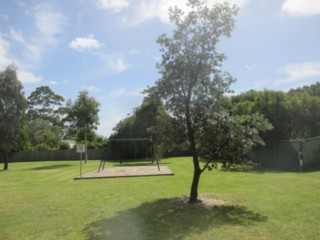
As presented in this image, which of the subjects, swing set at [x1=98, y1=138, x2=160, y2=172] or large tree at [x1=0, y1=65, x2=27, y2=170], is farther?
swing set at [x1=98, y1=138, x2=160, y2=172]

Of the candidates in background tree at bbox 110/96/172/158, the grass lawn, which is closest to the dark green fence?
the grass lawn

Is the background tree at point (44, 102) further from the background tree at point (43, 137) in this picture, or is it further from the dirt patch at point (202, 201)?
the dirt patch at point (202, 201)

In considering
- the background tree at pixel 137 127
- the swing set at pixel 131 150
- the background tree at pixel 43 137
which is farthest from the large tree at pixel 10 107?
the background tree at pixel 43 137

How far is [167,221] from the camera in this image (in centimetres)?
693

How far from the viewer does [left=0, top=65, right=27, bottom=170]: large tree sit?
26.3 metres

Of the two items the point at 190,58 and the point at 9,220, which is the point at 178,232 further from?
the point at 190,58

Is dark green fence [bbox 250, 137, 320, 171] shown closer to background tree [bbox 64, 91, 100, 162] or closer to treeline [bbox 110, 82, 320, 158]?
treeline [bbox 110, 82, 320, 158]

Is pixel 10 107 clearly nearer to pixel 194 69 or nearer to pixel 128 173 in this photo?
pixel 128 173

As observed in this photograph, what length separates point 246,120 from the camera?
8703 millimetres

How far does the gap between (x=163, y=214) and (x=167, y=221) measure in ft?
2.15

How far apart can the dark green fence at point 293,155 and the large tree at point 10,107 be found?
62.3ft

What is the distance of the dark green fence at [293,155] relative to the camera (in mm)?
16630

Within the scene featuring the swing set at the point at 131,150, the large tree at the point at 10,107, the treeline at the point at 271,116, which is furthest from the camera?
the swing set at the point at 131,150

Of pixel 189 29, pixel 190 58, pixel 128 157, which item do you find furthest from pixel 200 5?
pixel 128 157
